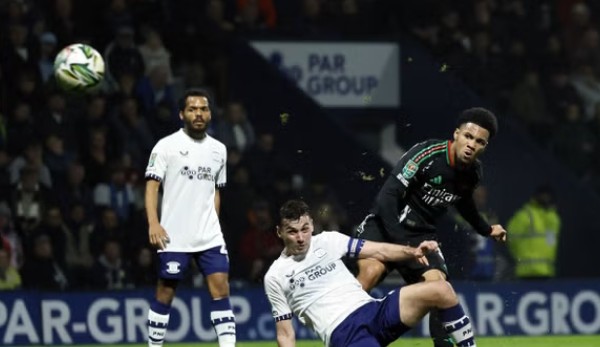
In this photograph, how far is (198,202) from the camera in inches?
392

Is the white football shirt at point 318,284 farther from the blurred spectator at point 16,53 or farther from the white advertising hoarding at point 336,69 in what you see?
the white advertising hoarding at point 336,69

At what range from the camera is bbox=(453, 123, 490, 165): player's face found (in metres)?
9.12

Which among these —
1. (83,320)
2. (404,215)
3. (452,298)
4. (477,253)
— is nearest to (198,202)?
(404,215)

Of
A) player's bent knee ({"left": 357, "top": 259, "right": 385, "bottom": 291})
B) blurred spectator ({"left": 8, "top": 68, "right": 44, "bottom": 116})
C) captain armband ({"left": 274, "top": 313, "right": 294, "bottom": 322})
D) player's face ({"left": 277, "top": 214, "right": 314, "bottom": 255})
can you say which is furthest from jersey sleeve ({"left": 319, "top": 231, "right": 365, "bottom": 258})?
blurred spectator ({"left": 8, "top": 68, "right": 44, "bottom": 116})

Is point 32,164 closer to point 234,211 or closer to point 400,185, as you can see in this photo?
point 234,211

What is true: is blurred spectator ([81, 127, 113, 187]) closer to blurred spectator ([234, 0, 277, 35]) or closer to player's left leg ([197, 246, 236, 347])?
blurred spectator ([234, 0, 277, 35])

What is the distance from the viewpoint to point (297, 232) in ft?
27.0

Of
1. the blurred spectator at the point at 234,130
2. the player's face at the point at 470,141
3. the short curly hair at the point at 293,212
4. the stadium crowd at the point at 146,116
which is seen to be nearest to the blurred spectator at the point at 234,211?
the stadium crowd at the point at 146,116

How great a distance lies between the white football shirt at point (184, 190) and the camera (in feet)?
32.5

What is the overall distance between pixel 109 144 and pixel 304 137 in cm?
237

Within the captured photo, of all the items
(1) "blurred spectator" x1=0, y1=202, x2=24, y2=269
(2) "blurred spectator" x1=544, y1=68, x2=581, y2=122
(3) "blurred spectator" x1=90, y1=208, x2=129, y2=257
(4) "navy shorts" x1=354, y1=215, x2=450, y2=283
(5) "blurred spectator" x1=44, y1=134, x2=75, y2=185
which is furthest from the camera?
(2) "blurred spectator" x1=544, y1=68, x2=581, y2=122

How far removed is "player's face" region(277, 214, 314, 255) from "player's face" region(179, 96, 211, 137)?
5.79 ft

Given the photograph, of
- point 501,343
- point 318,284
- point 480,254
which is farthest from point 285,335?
point 480,254

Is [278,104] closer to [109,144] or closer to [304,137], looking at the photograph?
[304,137]
